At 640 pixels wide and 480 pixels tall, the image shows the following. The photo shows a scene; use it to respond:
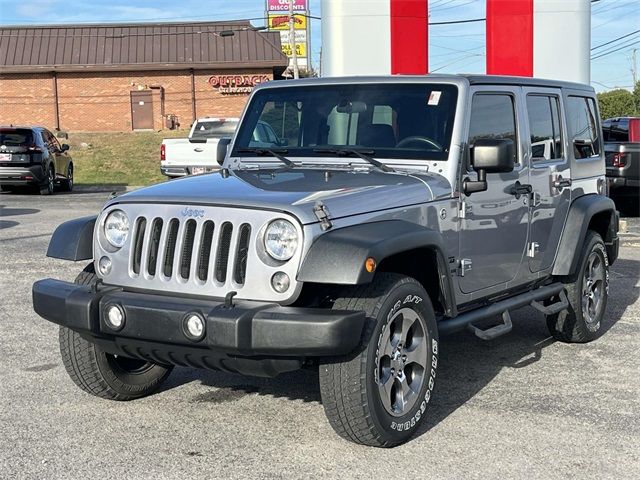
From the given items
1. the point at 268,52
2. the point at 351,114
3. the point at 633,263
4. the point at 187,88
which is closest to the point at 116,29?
the point at 187,88

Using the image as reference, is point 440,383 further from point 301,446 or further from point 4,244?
point 4,244

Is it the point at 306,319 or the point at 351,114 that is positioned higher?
the point at 351,114

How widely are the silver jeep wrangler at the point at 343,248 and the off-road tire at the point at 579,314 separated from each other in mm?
29

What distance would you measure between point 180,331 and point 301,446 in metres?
0.88

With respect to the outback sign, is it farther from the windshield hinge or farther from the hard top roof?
the windshield hinge

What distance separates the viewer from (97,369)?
17.0 ft

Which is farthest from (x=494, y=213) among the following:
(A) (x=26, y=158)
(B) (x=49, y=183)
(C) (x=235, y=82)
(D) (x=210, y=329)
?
(C) (x=235, y=82)

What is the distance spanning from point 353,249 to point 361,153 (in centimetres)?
148

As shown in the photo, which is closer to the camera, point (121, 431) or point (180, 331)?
point (180, 331)

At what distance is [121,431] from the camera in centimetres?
485

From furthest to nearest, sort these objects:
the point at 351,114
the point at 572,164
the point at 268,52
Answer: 1. the point at 268,52
2. the point at 572,164
3. the point at 351,114

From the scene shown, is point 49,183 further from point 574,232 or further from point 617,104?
point 617,104

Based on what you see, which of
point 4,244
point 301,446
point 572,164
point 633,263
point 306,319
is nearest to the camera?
point 306,319

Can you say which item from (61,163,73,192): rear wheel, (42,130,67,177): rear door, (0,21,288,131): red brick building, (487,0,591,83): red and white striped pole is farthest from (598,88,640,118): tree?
(487,0,591,83): red and white striped pole
